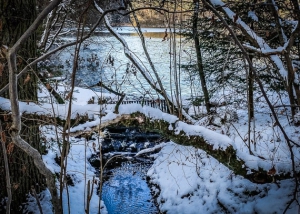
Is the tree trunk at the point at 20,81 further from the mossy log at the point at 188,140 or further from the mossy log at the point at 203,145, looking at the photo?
the mossy log at the point at 203,145

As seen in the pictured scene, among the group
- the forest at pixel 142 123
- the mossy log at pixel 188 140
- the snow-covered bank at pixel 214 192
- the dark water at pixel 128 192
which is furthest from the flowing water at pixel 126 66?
the dark water at pixel 128 192

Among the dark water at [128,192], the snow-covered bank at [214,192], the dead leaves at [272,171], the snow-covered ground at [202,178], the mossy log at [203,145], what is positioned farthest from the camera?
the dark water at [128,192]

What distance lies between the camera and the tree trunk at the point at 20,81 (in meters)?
4.15

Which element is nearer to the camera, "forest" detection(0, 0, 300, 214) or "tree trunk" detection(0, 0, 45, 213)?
"forest" detection(0, 0, 300, 214)

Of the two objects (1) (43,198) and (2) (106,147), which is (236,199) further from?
(2) (106,147)

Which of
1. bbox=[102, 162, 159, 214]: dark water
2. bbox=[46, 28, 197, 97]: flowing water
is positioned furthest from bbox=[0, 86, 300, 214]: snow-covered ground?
bbox=[46, 28, 197, 97]: flowing water

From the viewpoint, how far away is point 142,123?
3863 millimetres

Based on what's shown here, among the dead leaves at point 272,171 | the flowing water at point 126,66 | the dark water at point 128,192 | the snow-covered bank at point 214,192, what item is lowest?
the dark water at point 128,192

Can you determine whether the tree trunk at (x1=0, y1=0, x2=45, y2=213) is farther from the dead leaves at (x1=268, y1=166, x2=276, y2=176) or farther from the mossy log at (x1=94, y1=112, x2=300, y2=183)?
the dead leaves at (x1=268, y1=166, x2=276, y2=176)

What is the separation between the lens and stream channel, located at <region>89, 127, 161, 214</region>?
7324mm

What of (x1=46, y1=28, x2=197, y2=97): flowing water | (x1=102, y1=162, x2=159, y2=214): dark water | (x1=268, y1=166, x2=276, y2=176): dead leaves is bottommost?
Result: (x1=102, y1=162, x2=159, y2=214): dark water

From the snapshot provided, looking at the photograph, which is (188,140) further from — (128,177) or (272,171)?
(128,177)

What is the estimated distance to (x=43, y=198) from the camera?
17.4ft

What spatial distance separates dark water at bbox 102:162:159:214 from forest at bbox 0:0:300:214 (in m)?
0.03
